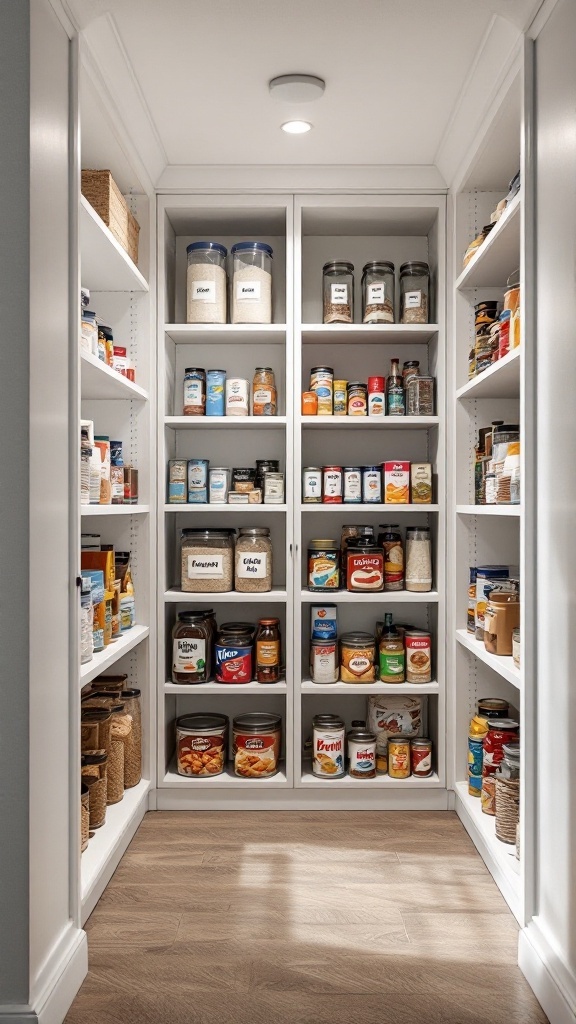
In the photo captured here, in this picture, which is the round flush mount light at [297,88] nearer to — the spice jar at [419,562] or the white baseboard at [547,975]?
the spice jar at [419,562]

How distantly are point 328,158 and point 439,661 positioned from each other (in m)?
1.93

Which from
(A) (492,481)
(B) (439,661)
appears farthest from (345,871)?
(A) (492,481)

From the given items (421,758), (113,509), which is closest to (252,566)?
(113,509)

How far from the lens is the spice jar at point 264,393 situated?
315 centimetres

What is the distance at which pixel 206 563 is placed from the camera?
10.2 feet

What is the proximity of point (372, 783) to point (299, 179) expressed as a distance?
7.60 ft

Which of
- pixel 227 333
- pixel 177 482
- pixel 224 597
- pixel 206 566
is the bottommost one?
pixel 224 597

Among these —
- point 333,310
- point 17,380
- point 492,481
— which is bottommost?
point 492,481

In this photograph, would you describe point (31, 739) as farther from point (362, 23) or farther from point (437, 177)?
point (437, 177)

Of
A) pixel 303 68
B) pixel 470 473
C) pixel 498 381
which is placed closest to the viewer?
pixel 303 68

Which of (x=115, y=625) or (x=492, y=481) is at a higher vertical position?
(x=492, y=481)

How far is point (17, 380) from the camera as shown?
5.29 ft

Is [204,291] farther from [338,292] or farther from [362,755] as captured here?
[362,755]

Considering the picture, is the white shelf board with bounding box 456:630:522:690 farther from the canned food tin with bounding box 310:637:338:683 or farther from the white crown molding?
the white crown molding
